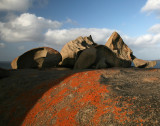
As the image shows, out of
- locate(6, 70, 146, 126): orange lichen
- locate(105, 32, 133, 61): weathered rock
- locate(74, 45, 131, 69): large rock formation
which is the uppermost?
locate(105, 32, 133, 61): weathered rock

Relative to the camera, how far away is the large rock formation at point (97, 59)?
20.5 ft

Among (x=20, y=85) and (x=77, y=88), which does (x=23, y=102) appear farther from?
(x=77, y=88)

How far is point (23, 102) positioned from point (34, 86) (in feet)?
1.99

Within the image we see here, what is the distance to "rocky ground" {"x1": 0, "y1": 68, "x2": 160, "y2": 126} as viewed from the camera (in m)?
1.75

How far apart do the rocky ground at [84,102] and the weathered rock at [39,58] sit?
3371mm

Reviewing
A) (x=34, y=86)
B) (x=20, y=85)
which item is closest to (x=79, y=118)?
(x=34, y=86)

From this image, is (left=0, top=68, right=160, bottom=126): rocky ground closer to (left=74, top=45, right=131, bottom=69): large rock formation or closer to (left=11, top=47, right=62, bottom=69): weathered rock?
(left=74, top=45, right=131, bottom=69): large rock formation

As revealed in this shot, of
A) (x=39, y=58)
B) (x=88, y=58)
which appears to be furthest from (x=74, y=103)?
(x=39, y=58)

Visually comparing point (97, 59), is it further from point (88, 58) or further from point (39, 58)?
point (39, 58)

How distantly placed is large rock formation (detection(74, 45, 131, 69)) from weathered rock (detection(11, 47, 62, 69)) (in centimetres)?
120

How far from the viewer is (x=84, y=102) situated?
219cm

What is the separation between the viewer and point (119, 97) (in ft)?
6.72

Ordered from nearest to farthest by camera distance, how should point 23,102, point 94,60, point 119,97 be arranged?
point 119,97, point 23,102, point 94,60

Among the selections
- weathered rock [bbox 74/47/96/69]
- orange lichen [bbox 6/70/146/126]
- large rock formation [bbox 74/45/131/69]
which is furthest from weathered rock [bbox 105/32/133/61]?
orange lichen [bbox 6/70/146/126]
